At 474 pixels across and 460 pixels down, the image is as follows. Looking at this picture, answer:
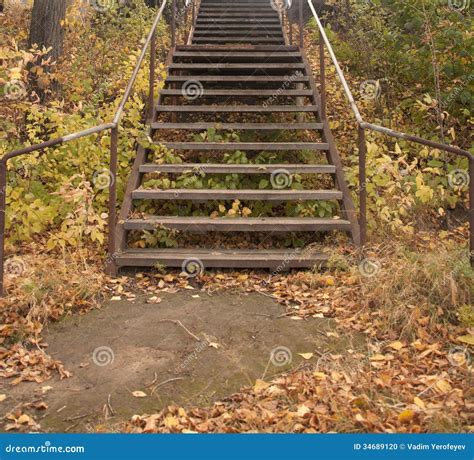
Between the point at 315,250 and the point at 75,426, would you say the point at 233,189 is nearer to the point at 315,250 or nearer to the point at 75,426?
the point at 315,250

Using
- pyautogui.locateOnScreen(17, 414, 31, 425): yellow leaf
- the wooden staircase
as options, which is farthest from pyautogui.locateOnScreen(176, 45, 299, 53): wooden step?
pyautogui.locateOnScreen(17, 414, 31, 425): yellow leaf

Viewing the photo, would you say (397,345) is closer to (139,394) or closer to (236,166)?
(139,394)

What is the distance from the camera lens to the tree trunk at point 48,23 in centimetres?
693

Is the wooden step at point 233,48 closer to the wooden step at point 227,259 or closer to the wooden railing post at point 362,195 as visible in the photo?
the wooden railing post at point 362,195

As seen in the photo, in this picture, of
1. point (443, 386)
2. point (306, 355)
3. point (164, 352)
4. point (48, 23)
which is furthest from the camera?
point (48, 23)

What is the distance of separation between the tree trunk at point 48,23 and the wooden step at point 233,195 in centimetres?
288

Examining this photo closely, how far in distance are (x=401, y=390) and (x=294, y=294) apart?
5.03 feet

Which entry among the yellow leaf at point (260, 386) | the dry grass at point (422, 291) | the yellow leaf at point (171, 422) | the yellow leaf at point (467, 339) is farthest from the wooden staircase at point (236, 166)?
the yellow leaf at point (171, 422)

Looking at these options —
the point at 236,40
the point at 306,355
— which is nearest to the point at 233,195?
the point at 306,355

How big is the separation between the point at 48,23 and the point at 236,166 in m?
3.37

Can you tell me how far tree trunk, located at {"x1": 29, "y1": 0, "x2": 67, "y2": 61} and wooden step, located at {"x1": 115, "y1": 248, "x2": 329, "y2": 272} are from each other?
359cm

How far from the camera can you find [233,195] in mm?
5398

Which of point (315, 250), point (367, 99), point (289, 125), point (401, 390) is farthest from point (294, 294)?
point (367, 99)

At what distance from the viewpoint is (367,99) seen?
27.7ft
